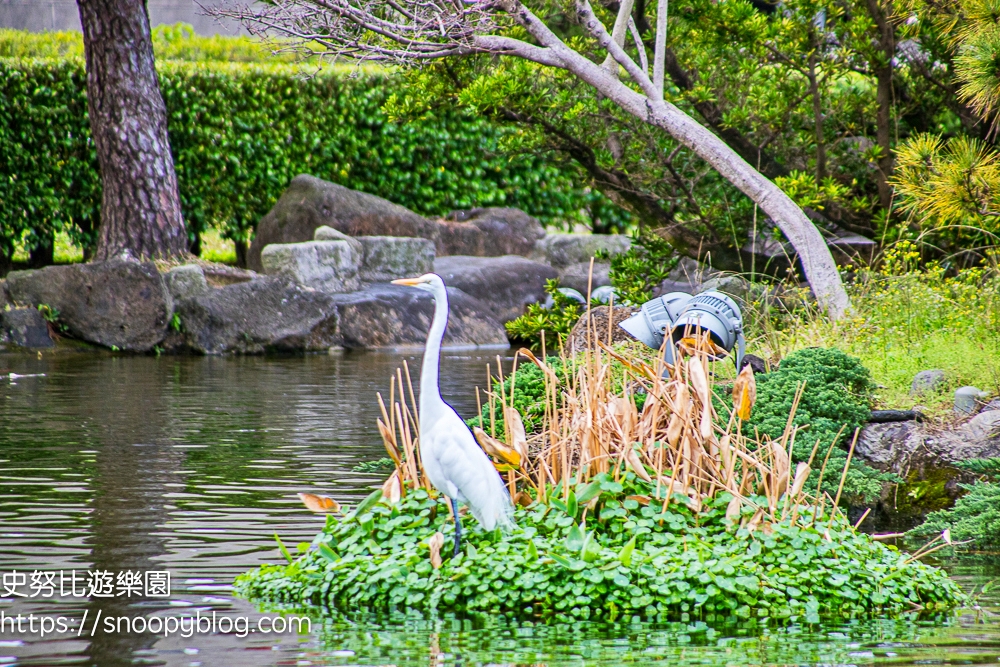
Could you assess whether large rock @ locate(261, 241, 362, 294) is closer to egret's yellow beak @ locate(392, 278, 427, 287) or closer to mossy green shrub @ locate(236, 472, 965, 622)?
mossy green shrub @ locate(236, 472, 965, 622)

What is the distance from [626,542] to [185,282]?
1171 cm

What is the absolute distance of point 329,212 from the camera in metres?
18.1

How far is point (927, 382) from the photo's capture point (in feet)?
23.4

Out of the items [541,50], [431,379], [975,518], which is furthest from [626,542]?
[541,50]

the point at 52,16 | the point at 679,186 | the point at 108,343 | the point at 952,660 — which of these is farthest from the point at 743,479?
the point at 52,16

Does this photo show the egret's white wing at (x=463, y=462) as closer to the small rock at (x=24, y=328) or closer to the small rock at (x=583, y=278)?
the small rock at (x=24, y=328)

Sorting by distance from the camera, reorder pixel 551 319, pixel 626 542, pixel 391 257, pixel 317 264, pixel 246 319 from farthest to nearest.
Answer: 1. pixel 391 257
2. pixel 317 264
3. pixel 246 319
4. pixel 551 319
5. pixel 626 542

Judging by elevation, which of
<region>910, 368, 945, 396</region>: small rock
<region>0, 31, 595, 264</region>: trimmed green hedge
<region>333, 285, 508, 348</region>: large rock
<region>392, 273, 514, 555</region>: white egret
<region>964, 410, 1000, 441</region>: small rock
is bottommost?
<region>333, 285, 508, 348</region>: large rock

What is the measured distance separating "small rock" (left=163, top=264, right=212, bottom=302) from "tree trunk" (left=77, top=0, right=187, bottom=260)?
810mm

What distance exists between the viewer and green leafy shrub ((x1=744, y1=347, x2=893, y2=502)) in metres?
6.18

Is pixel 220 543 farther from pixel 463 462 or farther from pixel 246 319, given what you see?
pixel 246 319

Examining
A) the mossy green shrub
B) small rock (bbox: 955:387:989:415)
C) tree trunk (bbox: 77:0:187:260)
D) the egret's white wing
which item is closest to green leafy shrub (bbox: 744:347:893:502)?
small rock (bbox: 955:387:989:415)

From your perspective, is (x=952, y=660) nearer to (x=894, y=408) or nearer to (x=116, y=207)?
(x=894, y=408)

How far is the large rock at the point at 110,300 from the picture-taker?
15.0 meters
